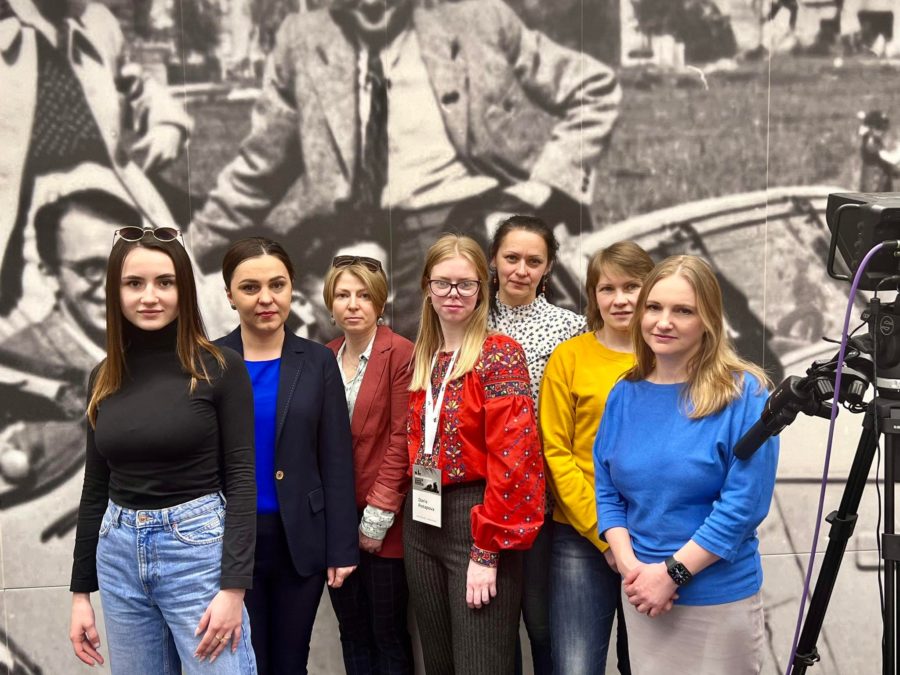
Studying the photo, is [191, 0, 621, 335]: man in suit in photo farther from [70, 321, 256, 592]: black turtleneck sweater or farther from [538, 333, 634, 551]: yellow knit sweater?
[70, 321, 256, 592]: black turtleneck sweater

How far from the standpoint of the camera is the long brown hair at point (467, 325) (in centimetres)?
232

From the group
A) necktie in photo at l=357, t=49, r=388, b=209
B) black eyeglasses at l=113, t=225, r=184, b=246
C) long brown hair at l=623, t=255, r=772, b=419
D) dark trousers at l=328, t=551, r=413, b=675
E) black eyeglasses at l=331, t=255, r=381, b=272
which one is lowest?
dark trousers at l=328, t=551, r=413, b=675

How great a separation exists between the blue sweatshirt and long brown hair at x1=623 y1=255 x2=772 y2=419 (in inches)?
1.1

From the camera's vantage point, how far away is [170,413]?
6.14 feet

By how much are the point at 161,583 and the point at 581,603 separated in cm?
122

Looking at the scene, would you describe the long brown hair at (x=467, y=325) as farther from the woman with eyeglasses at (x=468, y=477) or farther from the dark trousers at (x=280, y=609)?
the dark trousers at (x=280, y=609)

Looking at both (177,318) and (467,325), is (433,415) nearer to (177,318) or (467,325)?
(467,325)

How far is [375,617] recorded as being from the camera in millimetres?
2643

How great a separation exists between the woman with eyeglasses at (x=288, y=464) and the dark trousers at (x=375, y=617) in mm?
171

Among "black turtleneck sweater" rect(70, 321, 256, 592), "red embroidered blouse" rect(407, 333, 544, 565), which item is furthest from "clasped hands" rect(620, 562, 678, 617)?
"black turtleneck sweater" rect(70, 321, 256, 592)

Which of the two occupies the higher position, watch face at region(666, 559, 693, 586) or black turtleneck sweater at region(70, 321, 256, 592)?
black turtleneck sweater at region(70, 321, 256, 592)

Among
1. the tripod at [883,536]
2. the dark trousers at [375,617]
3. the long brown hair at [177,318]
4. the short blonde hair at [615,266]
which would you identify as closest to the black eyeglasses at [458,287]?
the short blonde hair at [615,266]

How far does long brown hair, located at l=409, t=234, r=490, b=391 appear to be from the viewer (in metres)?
2.32

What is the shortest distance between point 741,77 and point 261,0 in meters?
1.80
